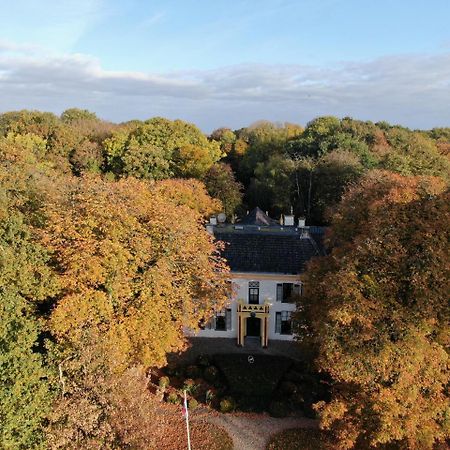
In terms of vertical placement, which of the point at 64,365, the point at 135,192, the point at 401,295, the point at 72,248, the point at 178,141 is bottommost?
the point at 64,365

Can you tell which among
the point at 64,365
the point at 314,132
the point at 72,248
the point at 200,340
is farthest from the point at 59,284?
the point at 314,132

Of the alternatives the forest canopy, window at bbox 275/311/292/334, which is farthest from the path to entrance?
window at bbox 275/311/292/334

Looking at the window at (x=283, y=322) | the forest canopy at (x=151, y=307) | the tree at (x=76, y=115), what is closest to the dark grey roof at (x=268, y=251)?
the window at (x=283, y=322)

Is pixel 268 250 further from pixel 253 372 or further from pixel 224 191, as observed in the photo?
pixel 224 191

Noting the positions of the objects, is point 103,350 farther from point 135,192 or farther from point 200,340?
point 200,340

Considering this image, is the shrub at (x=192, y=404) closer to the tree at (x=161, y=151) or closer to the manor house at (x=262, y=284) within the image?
the manor house at (x=262, y=284)

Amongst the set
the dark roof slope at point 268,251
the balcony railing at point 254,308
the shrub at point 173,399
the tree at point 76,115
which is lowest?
the shrub at point 173,399
